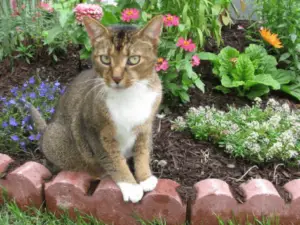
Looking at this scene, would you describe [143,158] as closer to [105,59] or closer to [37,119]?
[105,59]

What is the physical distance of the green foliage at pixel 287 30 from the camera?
13.8 ft

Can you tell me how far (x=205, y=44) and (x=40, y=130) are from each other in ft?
6.58

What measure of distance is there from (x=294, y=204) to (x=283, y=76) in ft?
5.85

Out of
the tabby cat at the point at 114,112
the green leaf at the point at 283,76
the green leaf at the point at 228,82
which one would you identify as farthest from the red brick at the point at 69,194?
the green leaf at the point at 283,76

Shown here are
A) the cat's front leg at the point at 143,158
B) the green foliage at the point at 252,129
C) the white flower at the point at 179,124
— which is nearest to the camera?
the cat's front leg at the point at 143,158

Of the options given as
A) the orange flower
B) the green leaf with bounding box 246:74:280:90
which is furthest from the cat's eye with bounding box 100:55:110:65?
the orange flower

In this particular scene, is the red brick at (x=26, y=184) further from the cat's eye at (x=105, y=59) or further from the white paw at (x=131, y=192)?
the cat's eye at (x=105, y=59)

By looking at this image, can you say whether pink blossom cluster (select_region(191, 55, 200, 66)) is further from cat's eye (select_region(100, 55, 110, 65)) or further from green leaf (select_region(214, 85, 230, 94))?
cat's eye (select_region(100, 55, 110, 65))

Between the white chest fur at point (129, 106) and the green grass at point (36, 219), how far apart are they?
0.63m

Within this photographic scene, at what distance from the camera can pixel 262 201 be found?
2.82m

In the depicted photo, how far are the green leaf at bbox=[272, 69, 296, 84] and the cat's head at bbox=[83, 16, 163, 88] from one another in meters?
1.96

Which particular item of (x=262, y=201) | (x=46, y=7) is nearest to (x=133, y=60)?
(x=262, y=201)

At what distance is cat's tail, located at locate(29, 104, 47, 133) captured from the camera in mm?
3547

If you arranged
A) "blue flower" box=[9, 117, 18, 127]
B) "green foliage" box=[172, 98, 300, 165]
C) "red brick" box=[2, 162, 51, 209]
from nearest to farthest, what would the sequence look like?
"red brick" box=[2, 162, 51, 209]
"green foliage" box=[172, 98, 300, 165]
"blue flower" box=[9, 117, 18, 127]
